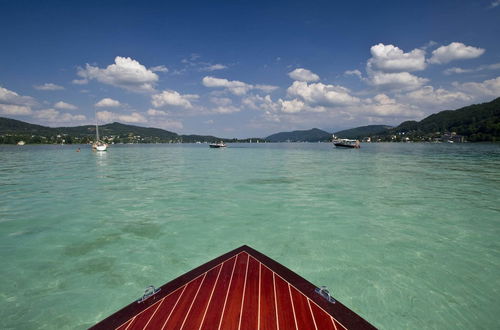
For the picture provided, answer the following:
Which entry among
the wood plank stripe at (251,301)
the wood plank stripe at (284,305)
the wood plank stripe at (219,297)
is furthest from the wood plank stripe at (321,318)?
the wood plank stripe at (219,297)

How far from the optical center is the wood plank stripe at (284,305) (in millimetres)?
3871

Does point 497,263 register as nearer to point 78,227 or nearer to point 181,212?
point 181,212

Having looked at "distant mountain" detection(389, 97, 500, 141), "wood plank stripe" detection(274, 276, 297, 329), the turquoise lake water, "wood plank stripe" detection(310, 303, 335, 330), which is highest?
"distant mountain" detection(389, 97, 500, 141)

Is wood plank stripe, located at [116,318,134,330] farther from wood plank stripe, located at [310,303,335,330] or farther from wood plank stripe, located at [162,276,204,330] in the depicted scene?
wood plank stripe, located at [310,303,335,330]

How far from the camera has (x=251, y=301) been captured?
4.42 m

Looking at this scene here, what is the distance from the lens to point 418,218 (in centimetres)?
1223

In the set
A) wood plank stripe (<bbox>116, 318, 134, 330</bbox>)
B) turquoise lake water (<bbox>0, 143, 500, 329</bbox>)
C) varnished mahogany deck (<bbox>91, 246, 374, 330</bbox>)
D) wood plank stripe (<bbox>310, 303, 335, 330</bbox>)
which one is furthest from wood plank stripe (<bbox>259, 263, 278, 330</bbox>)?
turquoise lake water (<bbox>0, 143, 500, 329</bbox>)

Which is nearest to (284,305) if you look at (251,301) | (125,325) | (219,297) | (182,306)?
(251,301)

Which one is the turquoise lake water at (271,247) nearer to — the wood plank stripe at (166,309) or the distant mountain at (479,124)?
the wood plank stripe at (166,309)

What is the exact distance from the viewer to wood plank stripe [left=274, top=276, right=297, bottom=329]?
12.7ft

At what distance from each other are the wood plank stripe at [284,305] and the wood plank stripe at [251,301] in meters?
0.40

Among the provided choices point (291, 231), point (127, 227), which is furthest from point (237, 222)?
point (127, 227)

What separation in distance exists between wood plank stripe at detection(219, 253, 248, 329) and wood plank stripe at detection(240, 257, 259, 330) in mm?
96

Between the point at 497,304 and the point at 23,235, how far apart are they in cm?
1685
